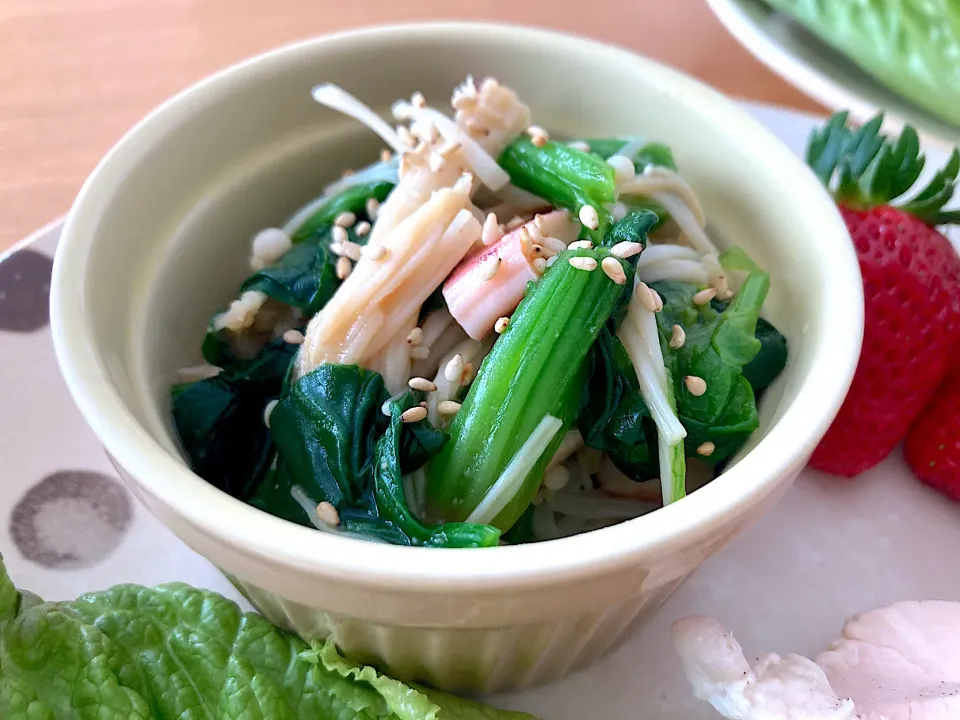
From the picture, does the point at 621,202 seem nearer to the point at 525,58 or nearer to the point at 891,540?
the point at 525,58

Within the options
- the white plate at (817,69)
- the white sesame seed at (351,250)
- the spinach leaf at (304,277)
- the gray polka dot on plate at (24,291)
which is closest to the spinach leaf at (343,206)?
the spinach leaf at (304,277)

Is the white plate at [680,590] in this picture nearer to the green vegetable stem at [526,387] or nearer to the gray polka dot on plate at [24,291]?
the gray polka dot on plate at [24,291]

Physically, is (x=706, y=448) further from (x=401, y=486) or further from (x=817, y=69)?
(x=817, y=69)

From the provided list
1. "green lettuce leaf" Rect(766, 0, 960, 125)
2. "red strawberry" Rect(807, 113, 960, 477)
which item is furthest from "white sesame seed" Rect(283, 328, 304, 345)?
"green lettuce leaf" Rect(766, 0, 960, 125)

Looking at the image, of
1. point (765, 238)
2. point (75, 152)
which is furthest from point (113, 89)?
point (765, 238)

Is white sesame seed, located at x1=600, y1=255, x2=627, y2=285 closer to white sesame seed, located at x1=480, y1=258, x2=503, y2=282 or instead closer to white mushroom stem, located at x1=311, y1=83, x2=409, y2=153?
white sesame seed, located at x1=480, y1=258, x2=503, y2=282

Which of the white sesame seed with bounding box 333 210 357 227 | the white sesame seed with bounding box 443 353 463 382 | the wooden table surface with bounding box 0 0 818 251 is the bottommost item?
the wooden table surface with bounding box 0 0 818 251

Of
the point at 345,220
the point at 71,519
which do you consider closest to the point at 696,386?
the point at 345,220
